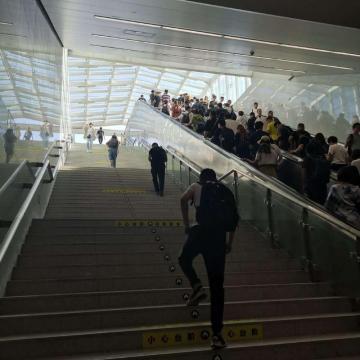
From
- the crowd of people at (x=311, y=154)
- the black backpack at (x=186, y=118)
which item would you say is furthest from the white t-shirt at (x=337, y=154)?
the black backpack at (x=186, y=118)

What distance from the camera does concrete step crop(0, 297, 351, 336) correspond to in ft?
14.0

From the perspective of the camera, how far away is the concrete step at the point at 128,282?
16.7 feet

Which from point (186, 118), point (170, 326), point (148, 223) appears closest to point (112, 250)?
point (148, 223)

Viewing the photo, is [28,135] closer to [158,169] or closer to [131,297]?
[158,169]

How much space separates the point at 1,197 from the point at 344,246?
3820mm

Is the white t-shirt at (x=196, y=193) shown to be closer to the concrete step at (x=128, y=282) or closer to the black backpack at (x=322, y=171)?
the concrete step at (x=128, y=282)

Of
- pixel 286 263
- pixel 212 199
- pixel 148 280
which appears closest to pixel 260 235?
pixel 286 263

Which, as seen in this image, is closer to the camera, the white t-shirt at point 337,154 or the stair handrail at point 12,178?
the stair handrail at point 12,178

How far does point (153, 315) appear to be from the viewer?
15.0 feet

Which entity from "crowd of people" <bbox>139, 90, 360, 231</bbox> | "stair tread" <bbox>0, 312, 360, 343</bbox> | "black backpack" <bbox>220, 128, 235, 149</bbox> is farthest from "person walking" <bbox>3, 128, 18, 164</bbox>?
"black backpack" <bbox>220, 128, 235, 149</bbox>

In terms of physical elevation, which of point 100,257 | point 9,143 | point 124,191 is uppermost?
point 9,143

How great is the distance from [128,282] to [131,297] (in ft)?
1.47

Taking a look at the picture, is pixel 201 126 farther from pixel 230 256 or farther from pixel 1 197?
pixel 1 197

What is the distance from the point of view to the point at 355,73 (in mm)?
15820
